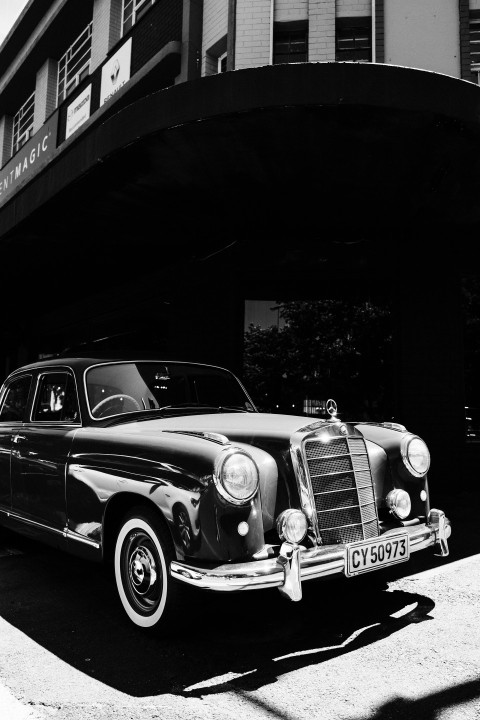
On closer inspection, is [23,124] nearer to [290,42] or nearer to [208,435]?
[290,42]

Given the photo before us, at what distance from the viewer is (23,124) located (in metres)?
18.3

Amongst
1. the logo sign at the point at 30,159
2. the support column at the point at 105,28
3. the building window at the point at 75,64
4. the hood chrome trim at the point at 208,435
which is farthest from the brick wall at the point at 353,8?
the hood chrome trim at the point at 208,435

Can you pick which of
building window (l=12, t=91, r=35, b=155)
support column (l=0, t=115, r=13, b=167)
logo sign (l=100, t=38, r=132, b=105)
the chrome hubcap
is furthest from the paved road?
support column (l=0, t=115, r=13, b=167)

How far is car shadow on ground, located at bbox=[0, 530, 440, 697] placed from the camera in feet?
9.37

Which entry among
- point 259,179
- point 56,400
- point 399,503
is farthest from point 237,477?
point 259,179

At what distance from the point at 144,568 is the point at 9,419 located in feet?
7.70

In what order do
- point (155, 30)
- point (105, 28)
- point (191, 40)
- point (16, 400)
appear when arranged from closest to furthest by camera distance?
1. point (16, 400)
2. point (191, 40)
3. point (155, 30)
4. point (105, 28)

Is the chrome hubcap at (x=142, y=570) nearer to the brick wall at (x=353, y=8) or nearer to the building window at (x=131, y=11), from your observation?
the brick wall at (x=353, y=8)

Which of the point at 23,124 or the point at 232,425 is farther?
the point at 23,124

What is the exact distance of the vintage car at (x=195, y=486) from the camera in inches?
118

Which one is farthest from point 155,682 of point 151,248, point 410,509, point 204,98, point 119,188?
point 151,248

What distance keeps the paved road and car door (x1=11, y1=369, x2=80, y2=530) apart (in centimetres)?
59

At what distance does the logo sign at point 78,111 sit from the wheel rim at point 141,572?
10996mm

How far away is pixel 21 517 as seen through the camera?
441cm
